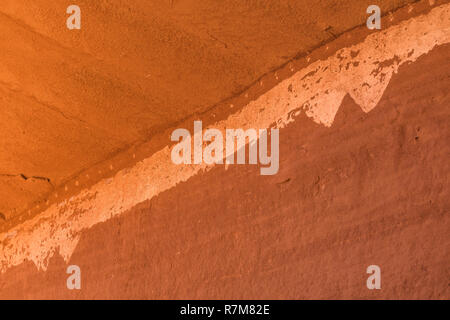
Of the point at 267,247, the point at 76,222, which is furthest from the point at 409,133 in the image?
the point at 76,222

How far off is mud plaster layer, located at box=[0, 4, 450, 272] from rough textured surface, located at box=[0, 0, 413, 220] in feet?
0.21

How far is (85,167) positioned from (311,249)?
78cm

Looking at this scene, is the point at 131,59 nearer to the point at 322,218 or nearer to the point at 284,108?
the point at 284,108

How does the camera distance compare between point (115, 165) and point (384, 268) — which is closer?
point (384, 268)

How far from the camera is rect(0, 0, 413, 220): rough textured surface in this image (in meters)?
1.25

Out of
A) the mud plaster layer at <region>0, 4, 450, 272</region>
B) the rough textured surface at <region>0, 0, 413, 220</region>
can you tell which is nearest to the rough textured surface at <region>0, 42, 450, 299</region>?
the mud plaster layer at <region>0, 4, 450, 272</region>

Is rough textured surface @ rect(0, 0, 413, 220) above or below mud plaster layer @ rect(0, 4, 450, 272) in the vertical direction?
above

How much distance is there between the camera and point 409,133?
3.58 ft

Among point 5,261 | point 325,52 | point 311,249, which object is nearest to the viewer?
point 311,249

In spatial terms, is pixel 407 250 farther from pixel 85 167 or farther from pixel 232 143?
pixel 85 167

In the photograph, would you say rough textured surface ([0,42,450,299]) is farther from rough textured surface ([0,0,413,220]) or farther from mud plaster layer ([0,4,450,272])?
rough textured surface ([0,0,413,220])

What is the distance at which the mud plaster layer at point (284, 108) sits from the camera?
1.14 metres

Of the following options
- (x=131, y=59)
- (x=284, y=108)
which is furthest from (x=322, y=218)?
(x=131, y=59)

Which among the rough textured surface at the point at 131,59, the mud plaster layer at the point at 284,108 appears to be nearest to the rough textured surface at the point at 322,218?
the mud plaster layer at the point at 284,108
